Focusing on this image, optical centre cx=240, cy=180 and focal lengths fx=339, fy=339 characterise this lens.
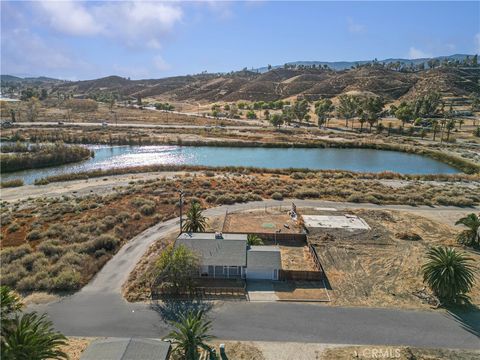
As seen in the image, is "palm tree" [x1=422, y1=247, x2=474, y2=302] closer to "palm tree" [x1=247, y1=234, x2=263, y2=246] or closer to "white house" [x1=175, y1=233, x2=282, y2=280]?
"white house" [x1=175, y1=233, x2=282, y2=280]

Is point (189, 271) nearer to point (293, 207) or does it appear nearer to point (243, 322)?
point (243, 322)

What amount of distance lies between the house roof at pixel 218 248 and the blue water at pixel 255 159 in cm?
3823

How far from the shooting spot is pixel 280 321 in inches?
799

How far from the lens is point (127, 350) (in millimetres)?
15992

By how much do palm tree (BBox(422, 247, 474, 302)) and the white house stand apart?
10286mm

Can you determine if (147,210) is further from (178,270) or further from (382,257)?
(382,257)

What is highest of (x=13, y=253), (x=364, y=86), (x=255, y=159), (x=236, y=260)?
(x=364, y=86)

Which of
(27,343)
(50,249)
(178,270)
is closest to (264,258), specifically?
(178,270)

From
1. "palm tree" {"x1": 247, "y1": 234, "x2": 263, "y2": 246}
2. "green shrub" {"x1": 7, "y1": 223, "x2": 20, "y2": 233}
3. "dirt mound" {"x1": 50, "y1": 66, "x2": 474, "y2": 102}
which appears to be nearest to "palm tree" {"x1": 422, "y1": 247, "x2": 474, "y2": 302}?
"palm tree" {"x1": 247, "y1": 234, "x2": 263, "y2": 246}

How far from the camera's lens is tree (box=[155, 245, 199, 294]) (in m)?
22.7

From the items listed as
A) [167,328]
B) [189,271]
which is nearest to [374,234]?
[189,271]

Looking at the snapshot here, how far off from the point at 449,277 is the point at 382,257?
657 centimetres

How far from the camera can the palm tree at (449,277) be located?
21953mm

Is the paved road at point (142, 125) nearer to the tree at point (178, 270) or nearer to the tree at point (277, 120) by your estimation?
the tree at point (277, 120)
